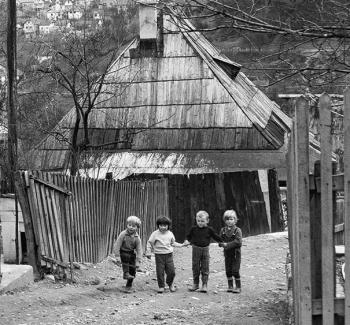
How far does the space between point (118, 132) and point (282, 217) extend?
6819mm

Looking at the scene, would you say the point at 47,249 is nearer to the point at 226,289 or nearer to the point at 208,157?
the point at 226,289

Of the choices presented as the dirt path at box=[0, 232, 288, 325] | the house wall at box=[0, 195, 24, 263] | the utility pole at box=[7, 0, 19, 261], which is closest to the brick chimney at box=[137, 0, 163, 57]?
the house wall at box=[0, 195, 24, 263]

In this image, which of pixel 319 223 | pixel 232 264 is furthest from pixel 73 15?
pixel 319 223

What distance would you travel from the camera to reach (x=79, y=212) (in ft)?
36.4

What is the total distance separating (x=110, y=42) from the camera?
72.7 ft

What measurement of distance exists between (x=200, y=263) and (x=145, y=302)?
138 centimetres

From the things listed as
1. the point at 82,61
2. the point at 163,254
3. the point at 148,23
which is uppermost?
the point at 148,23

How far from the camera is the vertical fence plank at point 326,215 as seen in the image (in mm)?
4832

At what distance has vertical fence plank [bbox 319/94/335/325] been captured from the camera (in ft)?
15.9

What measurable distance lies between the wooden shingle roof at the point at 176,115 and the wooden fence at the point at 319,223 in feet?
51.5

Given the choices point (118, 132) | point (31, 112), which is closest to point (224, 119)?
point (118, 132)

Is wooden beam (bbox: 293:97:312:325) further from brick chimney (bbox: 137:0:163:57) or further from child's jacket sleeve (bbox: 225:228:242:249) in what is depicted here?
brick chimney (bbox: 137:0:163:57)

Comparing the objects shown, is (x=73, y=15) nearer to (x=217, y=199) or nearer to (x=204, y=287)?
(x=217, y=199)

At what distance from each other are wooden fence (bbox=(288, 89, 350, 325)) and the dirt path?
7.47ft
